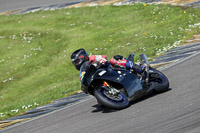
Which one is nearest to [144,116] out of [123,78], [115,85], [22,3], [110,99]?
[110,99]

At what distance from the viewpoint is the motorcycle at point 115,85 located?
763cm

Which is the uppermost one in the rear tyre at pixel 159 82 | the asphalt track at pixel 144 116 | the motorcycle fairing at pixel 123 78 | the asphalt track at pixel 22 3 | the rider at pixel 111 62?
the asphalt track at pixel 22 3

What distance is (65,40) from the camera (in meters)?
20.0

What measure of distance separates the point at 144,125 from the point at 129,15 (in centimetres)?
1524

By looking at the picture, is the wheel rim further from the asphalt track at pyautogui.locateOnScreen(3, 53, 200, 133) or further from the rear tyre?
the rear tyre

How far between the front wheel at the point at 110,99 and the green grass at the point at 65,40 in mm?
4547

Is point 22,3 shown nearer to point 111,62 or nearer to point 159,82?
point 111,62

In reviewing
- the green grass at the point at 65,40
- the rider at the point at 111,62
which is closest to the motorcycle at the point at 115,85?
the rider at the point at 111,62

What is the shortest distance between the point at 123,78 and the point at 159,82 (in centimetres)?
117

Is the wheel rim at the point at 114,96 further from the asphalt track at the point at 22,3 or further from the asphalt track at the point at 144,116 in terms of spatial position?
the asphalt track at the point at 22,3

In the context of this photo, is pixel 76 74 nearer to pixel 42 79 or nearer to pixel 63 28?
pixel 42 79

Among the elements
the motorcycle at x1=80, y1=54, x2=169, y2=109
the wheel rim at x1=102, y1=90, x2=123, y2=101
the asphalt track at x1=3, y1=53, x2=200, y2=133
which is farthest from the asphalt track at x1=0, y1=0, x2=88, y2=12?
the wheel rim at x1=102, y1=90, x2=123, y2=101

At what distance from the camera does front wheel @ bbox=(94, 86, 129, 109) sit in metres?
7.47

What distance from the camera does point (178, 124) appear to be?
19.3 feet
